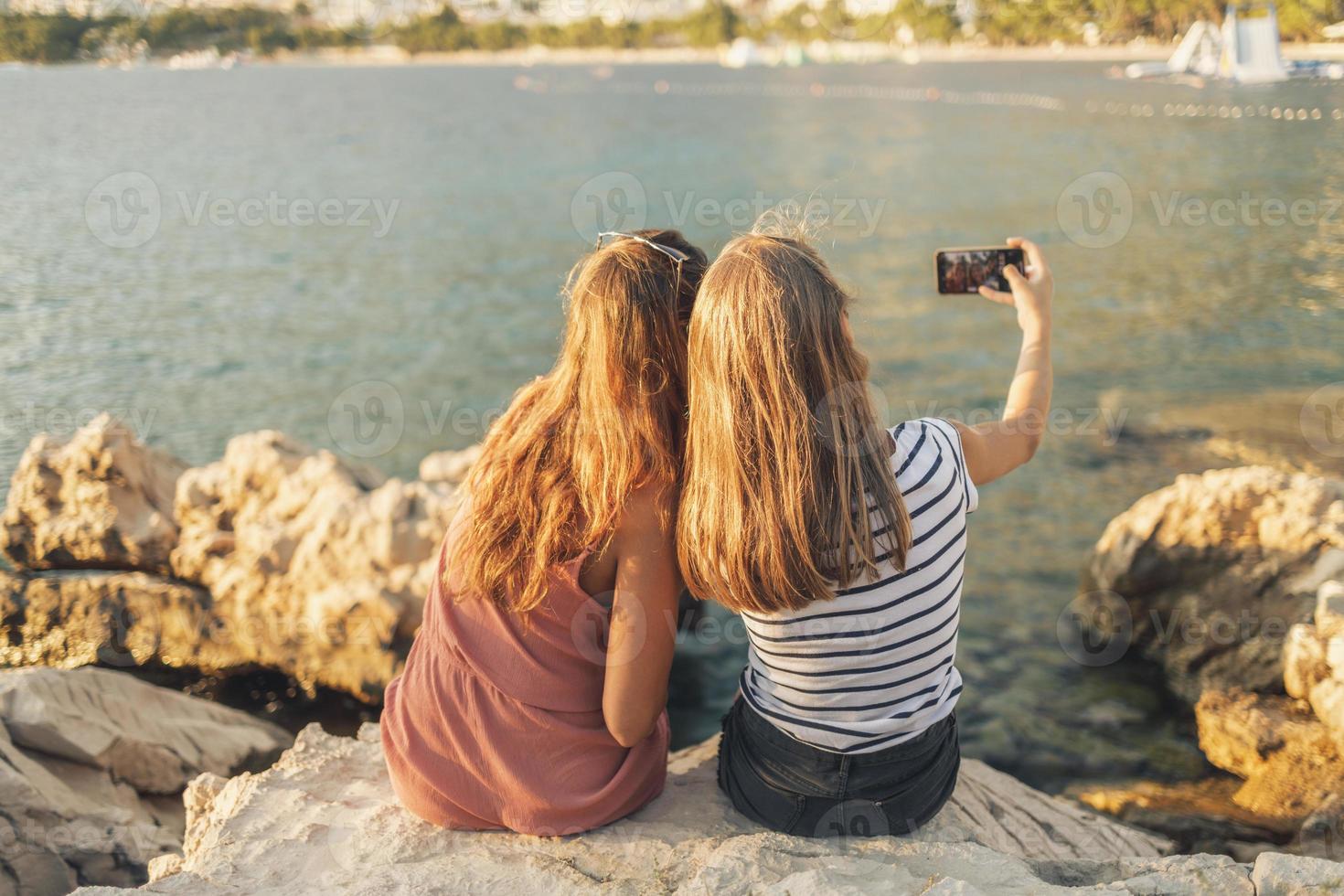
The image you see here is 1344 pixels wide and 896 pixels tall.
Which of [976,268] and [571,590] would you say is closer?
[571,590]

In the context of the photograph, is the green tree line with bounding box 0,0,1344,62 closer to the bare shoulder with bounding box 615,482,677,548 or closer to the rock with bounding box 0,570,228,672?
the rock with bounding box 0,570,228,672

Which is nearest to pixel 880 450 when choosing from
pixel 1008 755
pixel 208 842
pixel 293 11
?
pixel 208 842

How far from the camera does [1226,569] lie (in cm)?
467

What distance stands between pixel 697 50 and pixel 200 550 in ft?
369

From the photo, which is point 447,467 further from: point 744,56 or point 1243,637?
point 744,56

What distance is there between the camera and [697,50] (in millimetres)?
110125

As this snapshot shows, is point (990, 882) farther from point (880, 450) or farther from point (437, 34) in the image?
point (437, 34)

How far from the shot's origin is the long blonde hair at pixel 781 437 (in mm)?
1906

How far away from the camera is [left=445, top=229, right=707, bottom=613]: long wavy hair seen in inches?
80.3

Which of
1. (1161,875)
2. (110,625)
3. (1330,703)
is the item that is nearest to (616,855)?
(1161,875)

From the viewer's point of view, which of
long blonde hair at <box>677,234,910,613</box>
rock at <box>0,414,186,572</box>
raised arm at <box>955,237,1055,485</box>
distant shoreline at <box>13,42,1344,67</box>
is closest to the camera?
long blonde hair at <box>677,234,910,613</box>

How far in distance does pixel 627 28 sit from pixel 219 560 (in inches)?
4405

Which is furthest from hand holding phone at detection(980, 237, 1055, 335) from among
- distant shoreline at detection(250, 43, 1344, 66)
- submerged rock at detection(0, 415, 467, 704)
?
distant shoreline at detection(250, 43, 1344, 66)

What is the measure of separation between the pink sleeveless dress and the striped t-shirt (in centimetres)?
37
